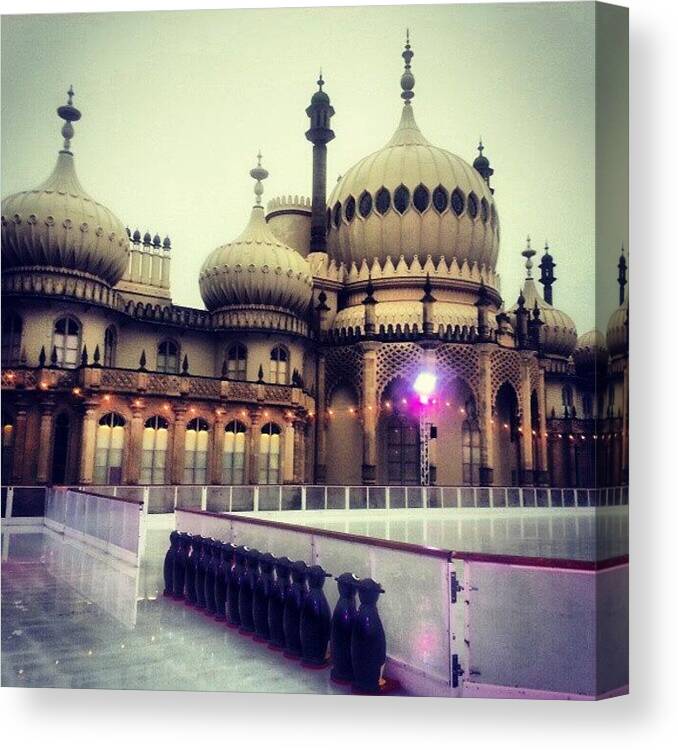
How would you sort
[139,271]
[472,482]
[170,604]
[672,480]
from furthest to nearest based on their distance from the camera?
1. [139,271]
2. [472,482]
3. [170,604]
4. [672,480]

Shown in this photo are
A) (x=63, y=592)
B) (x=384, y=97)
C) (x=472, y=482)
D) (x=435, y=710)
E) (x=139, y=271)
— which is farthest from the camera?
(x=139, y=271)

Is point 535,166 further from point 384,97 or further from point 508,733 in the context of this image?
point 508,733

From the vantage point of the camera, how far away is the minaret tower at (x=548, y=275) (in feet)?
23.4

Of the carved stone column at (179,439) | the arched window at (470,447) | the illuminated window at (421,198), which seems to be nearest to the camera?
the arched window at (470,447)

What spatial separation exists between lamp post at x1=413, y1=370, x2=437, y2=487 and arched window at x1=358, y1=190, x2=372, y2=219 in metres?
3.47

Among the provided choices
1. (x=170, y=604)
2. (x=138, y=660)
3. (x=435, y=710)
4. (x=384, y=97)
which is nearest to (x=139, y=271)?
(x=384, y=97)

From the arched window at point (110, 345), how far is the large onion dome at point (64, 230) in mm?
902

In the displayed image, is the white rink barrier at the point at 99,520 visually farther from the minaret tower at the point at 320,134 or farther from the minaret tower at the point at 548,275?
the minaret tower at the point at 548,275

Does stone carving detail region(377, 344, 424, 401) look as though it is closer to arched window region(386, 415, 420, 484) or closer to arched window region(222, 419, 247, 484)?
arched window region(386, 415, 420, 484)

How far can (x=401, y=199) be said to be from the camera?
50.6 ft

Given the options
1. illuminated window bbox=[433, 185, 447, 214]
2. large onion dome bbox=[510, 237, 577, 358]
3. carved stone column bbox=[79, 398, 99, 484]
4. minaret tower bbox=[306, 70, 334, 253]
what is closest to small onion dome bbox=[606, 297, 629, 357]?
large onion dome bbox=[510, 237, 577, 358]

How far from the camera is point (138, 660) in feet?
19.3

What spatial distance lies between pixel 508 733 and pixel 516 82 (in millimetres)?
5813

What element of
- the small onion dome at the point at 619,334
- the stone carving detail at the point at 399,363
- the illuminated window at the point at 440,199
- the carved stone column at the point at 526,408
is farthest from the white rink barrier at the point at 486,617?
the illuminated window at the point at 440,199
